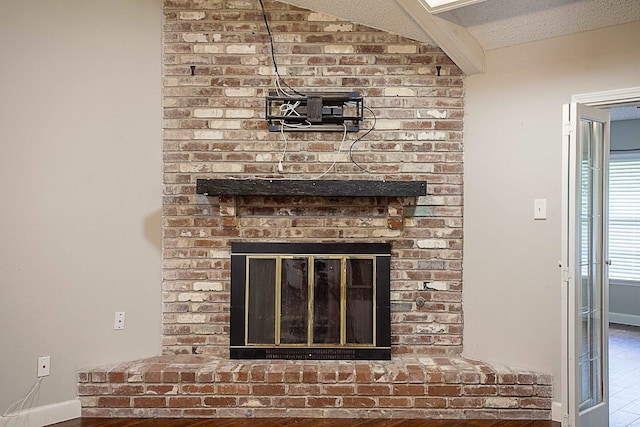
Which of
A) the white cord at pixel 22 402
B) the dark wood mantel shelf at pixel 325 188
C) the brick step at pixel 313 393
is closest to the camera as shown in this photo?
the white cord at pixel 22 402

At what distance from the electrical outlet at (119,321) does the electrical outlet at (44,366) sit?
0.39 meters

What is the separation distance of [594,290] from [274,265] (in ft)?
6.17

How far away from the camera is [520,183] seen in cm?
295

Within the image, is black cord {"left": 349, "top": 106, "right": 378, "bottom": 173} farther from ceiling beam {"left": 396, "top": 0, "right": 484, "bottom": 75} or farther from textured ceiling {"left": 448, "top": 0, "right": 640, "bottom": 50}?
textured ceiling {"left": 448, "top": 0, "right": 640, "bottom": 50}

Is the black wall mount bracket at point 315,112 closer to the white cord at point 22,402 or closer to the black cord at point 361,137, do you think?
the black cord at point 361,137

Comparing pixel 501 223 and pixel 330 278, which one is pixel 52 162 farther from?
pixel 501 223

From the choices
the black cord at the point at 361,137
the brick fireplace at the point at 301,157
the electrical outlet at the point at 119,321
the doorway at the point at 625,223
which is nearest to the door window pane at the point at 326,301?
the brick fireplace at the point at 301,157

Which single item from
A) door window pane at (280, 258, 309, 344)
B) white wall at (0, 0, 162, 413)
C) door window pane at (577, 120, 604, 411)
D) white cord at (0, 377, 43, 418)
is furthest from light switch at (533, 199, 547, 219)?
white cord at (0, 377, 43, 418)

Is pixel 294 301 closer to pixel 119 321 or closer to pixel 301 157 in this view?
pixel 301 157

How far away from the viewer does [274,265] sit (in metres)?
3.09

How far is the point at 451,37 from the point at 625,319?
4.40 meters

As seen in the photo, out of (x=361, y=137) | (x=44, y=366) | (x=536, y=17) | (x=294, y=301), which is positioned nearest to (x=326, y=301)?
(x=294, y=301)

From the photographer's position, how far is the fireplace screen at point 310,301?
3.04m

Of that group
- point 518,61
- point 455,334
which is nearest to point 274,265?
point 455,334
